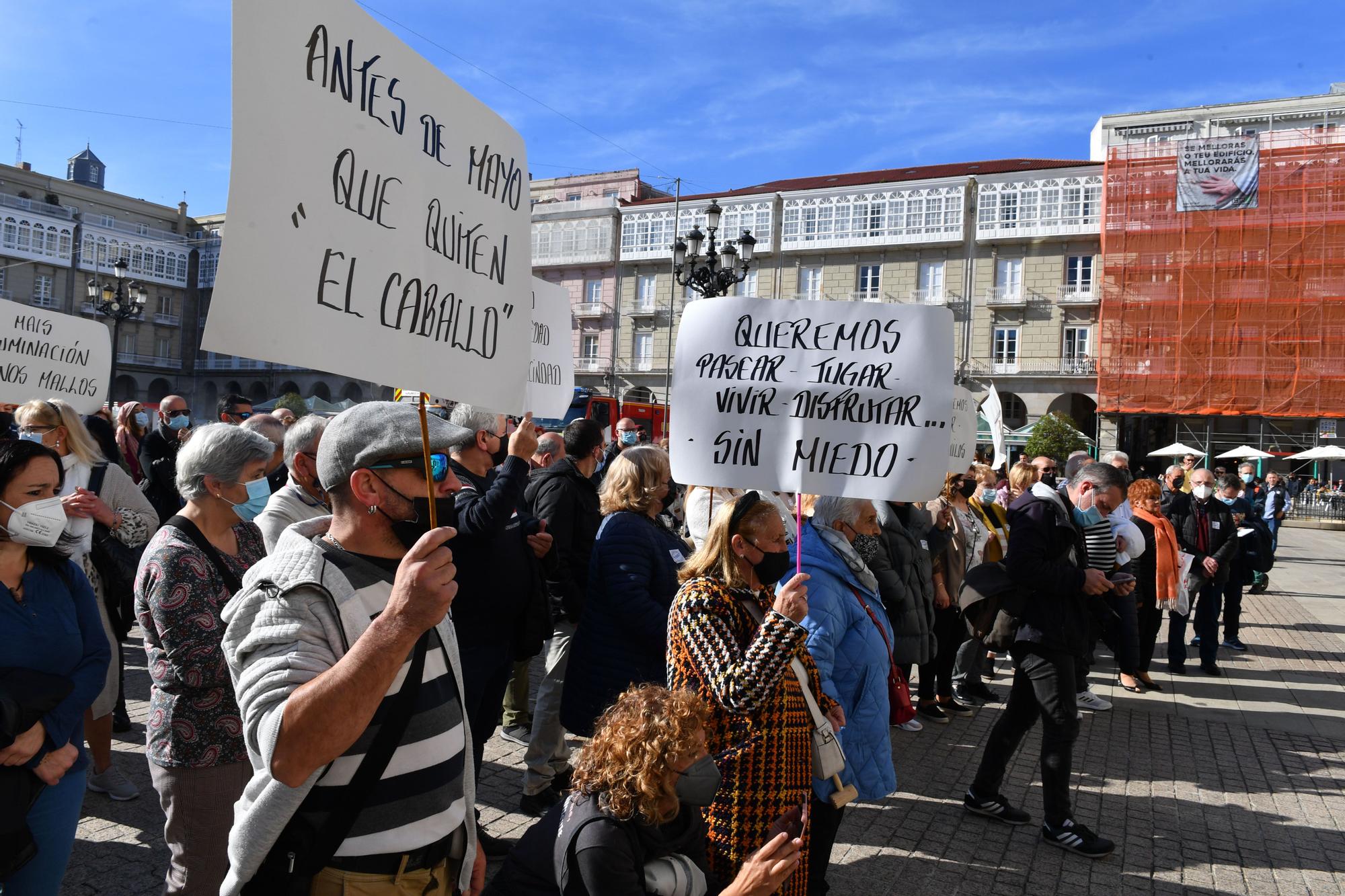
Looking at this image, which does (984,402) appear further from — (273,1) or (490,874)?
(273,1)

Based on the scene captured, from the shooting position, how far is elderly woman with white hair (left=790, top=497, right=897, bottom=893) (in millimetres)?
3555

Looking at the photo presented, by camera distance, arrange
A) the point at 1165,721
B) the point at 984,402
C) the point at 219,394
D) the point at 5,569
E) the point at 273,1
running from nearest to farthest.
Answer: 1. the point at 273,1
2. the point at 5,569
3. the point at 1165,721
4. the point at 984,402
5. the point at 219,394

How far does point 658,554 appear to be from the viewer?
4.07m

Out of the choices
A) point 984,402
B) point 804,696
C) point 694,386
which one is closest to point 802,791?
point 804,696

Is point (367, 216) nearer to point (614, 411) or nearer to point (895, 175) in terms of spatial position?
point (614, 411)

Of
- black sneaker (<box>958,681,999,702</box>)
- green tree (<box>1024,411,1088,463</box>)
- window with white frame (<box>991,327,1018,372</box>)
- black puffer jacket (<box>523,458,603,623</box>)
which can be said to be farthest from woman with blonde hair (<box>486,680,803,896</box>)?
window with white frame (<box>991,327,1018,372</box>)

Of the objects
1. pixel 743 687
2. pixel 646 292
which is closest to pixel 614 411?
pixel 743 687

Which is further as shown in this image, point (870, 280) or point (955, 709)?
point (870, 280)

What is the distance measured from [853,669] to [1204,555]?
6.42m

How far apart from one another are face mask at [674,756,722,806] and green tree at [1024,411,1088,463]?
101 ft

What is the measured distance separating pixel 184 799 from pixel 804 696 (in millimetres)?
1952

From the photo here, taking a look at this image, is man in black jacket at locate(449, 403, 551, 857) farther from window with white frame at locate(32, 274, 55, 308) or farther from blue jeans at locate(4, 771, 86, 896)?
window with white frame at locate(32, 274, 55, 308)

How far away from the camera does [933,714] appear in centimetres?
646

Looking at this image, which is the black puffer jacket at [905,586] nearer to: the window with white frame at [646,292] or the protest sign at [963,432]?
the protest sign at [963,432]
